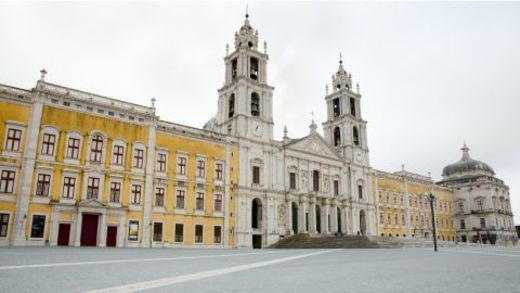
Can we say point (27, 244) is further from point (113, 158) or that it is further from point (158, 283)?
point (158, 283)

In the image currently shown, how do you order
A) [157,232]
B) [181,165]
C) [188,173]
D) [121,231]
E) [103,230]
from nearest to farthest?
[103,230] → [121,231] → [157,232] → [181,165] → [188,173]

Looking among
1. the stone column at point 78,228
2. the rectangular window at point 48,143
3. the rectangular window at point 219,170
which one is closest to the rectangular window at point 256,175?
the rectangular window at point 219,170

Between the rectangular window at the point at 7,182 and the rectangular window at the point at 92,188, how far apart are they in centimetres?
524

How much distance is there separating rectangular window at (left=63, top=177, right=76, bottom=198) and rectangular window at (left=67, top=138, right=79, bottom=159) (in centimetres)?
181

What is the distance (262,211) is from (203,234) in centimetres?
788

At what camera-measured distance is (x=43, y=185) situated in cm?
2878

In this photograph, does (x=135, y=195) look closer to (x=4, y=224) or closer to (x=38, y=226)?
(x=38, y=226)

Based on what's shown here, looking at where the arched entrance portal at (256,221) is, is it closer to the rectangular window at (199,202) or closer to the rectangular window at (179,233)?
the rectangular window at (199,202)

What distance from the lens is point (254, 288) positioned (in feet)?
23.9

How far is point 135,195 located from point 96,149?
201 inches

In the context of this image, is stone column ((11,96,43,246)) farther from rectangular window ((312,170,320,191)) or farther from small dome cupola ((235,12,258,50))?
rectangular window ((312,170,320,191))

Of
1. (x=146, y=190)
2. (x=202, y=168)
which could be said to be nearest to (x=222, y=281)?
(x=146, y=190)

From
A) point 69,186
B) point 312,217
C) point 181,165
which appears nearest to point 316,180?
point 312,217

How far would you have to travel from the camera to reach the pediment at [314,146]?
4684 cm
